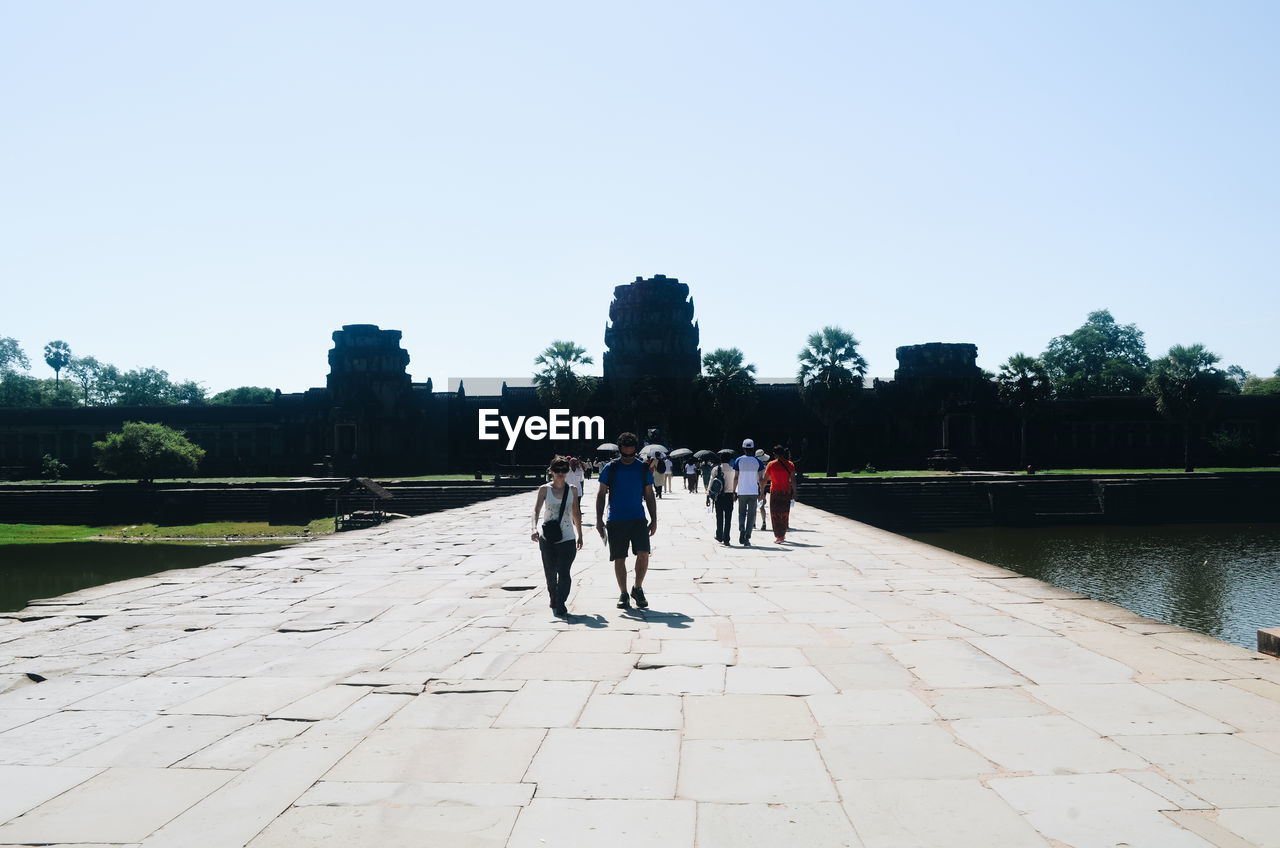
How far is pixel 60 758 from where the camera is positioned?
14.6 feet

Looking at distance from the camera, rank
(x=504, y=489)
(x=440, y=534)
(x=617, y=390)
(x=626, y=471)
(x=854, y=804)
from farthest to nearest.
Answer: (x=617, y=390), (x=504, y=489), (x=440, y=534), (x=626, y=471), (x=854, y=804)

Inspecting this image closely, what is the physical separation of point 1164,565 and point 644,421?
119 feet

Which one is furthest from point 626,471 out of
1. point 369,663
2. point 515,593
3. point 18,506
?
point 18,506

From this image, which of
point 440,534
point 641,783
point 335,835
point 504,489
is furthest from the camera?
point 504,489

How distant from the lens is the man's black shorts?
28.5 feet

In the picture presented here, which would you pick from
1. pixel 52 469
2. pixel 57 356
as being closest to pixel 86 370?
pixel 57 356

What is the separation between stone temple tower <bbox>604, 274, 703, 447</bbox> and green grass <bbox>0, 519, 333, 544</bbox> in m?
25.5

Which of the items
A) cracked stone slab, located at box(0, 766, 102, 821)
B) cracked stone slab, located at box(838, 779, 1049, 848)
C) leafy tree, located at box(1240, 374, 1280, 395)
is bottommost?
cracked stone slab, located at box(0, 766, 102, 821)

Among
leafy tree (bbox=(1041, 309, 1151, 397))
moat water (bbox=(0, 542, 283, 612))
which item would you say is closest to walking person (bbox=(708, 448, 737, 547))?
moat water (bbox=(0, 542, 283, 612))

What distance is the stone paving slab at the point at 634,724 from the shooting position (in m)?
3.61

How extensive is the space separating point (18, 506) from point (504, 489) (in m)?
23.1

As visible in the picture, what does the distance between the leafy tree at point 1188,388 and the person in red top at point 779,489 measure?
43.8 metres

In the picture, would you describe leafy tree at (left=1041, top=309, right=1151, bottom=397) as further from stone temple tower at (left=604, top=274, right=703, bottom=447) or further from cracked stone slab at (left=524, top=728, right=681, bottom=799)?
cracked stone slab at (left=524, top=728, right=681, bottom=799)

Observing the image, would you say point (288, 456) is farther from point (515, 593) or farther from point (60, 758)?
point (60, 758)
